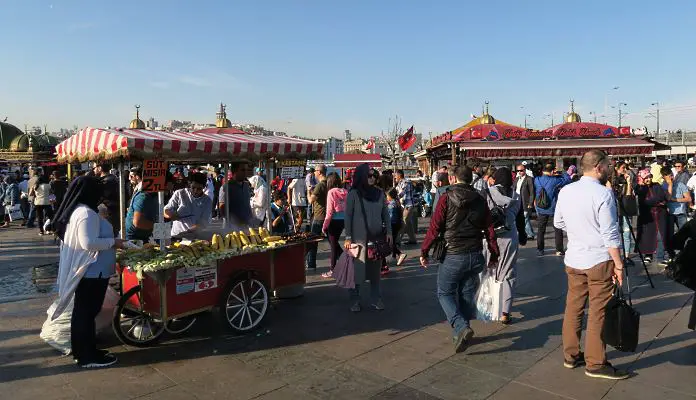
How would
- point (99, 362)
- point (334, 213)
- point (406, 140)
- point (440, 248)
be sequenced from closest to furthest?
1. point (99, 362)
2. point (440, 248)
3. point (334, 213)
4. point (406, 140)

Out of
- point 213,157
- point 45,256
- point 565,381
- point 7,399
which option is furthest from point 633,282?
point 45,256

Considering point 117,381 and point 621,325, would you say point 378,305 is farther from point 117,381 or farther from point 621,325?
point 117,381

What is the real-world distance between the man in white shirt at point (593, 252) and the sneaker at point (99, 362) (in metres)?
4.08

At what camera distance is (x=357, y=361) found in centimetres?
452

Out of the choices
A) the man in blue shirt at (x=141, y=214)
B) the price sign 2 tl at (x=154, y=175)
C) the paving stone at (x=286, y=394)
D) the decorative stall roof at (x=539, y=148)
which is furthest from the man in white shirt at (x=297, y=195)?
the decorative stall roof at (x=539, y=148)

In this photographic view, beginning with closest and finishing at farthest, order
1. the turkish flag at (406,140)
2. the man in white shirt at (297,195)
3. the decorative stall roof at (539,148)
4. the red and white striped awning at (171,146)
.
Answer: the red and white striped awning at (171,146)
the man in white shirt at (297,195)
the turkish flag at (406,140)
the decorative stall roof at (539,148)

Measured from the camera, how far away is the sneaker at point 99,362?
4379 millimetres

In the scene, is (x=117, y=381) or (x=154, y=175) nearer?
(x=117, y=381)

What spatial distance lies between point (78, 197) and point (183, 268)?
115 centimetres

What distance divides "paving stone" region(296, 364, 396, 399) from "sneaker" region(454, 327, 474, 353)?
2.74 feet

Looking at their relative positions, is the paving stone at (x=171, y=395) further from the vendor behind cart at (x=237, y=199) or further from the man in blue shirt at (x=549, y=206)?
the man in blue shirt at (x=549, y=206)

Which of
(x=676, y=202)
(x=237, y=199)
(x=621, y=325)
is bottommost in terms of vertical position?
(x=621, y=325)

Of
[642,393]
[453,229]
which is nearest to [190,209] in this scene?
[453,229]

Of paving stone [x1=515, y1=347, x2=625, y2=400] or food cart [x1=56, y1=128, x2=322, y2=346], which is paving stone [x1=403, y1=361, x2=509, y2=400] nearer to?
paving stone [x1=515, y1=347, x2=625, y2=400]
